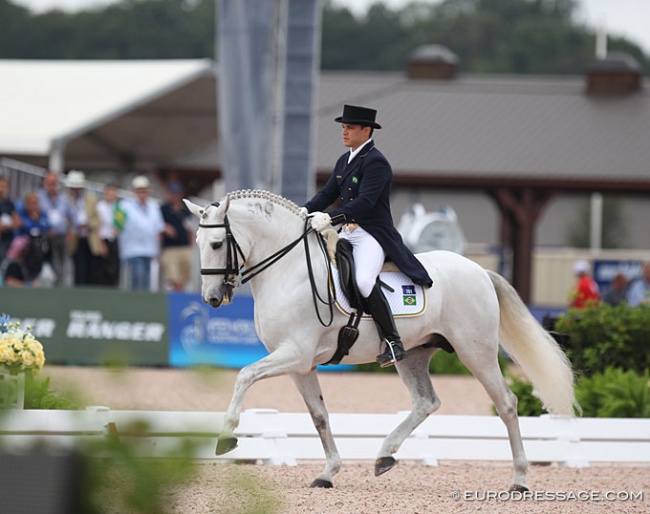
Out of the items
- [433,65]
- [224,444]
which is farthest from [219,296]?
[433,65]

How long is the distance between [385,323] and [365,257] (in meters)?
0.43

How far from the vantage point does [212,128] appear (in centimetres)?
2453

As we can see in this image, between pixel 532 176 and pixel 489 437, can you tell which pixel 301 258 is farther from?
pixel 532 176

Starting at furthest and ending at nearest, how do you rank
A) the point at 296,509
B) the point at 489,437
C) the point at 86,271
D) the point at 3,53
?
the point at 3,53 < the point at 86,271 < the point at 489,437 < the point at 296,509

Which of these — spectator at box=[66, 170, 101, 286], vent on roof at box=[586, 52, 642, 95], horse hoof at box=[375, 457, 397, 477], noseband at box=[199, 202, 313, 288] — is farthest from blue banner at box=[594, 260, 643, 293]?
noseband at box=[199, 202, 313, 288]

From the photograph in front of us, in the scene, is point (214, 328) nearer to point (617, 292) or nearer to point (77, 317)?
point (77, 317)

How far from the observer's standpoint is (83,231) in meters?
16.4

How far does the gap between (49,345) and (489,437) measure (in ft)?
26.0

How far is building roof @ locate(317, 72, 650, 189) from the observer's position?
88.8ft

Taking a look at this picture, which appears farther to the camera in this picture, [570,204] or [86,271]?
[570,204]

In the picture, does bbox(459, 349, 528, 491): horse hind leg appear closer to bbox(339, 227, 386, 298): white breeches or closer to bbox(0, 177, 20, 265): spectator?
bbox(339, 227, 386, 298): white breeches

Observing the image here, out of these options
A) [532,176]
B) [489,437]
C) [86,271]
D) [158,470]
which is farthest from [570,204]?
[158,470]

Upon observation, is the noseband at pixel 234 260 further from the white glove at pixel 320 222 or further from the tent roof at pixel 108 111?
→ the tent roof at pixel 108 111

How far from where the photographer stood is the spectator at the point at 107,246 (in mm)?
16516
